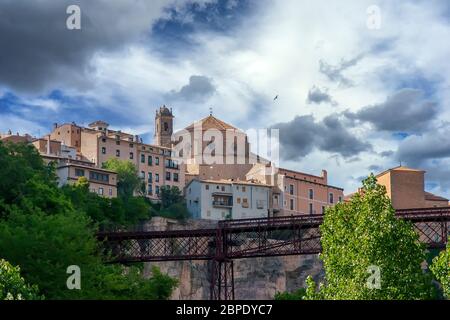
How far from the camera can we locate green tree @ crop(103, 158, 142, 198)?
111m

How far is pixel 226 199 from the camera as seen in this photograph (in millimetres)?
120375

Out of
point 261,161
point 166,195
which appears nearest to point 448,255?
point 166,195

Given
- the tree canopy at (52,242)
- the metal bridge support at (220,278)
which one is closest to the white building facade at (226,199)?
the tree canopy at (52,242)

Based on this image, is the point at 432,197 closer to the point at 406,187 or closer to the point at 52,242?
the point at 406,187

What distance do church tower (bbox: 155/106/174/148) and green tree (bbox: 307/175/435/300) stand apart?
118 meters

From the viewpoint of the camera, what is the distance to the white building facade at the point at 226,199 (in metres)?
118

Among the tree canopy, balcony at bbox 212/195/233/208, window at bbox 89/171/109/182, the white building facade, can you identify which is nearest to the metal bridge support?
the tree canopy

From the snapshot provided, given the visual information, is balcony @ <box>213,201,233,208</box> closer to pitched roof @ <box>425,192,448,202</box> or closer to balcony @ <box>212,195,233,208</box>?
balcony @ <box>212,195,233,208</box>

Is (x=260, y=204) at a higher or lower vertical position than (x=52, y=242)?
higher

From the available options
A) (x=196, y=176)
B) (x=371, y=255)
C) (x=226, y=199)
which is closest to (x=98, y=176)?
(x=226, y=199)

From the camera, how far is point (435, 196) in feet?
395

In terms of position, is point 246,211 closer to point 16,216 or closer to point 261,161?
point 261,161

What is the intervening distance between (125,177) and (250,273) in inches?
760

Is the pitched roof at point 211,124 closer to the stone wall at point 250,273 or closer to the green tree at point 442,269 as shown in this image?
the stone wall at point 250,273
